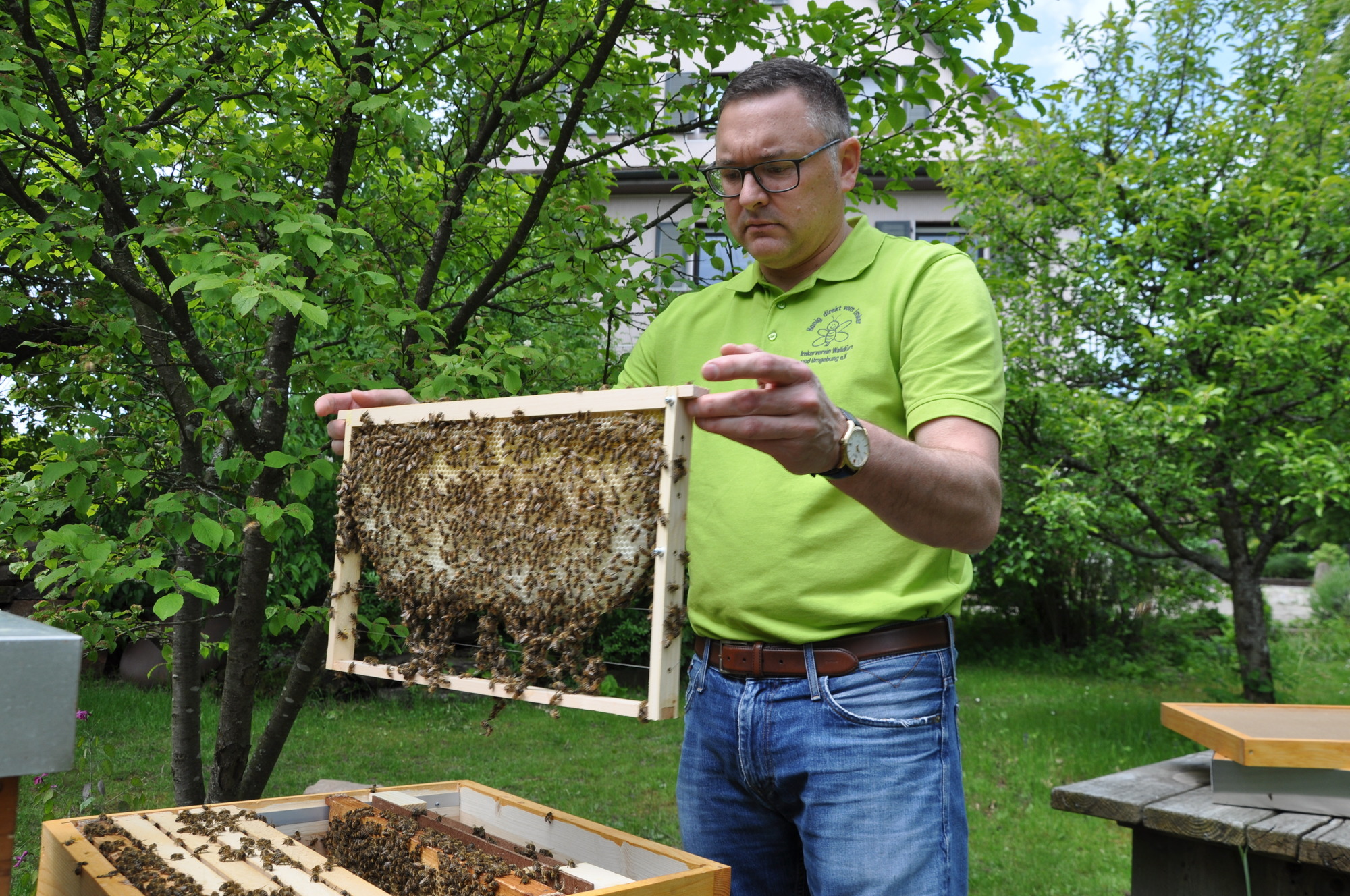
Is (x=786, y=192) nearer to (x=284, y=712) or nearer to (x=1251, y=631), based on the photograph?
(x=284, y=712)

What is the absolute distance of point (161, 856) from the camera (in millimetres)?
1957

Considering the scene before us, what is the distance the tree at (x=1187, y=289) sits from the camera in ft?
23.1

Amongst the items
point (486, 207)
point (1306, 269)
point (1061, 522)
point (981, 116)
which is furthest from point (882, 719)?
point (1306, 269)

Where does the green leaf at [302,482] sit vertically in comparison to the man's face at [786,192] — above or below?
below

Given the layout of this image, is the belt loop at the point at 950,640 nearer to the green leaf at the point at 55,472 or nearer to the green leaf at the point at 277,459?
the green leaf at the point at 277,459

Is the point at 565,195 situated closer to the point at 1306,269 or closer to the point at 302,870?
the point at 302,870

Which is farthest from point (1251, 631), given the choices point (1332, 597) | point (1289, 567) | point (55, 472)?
point (1289, 567)

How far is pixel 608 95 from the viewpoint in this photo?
14.8 ft

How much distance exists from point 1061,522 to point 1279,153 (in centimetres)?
321

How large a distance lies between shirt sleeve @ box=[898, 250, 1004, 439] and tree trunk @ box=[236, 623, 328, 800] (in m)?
3.01

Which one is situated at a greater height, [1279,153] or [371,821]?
[1279,153]

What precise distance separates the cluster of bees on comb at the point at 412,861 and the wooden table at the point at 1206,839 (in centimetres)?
228

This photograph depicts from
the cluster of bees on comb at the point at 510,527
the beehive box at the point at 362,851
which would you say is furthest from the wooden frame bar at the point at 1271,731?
the cluster of bees on comb at the point at 510,527

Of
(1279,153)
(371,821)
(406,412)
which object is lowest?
(371,821)
